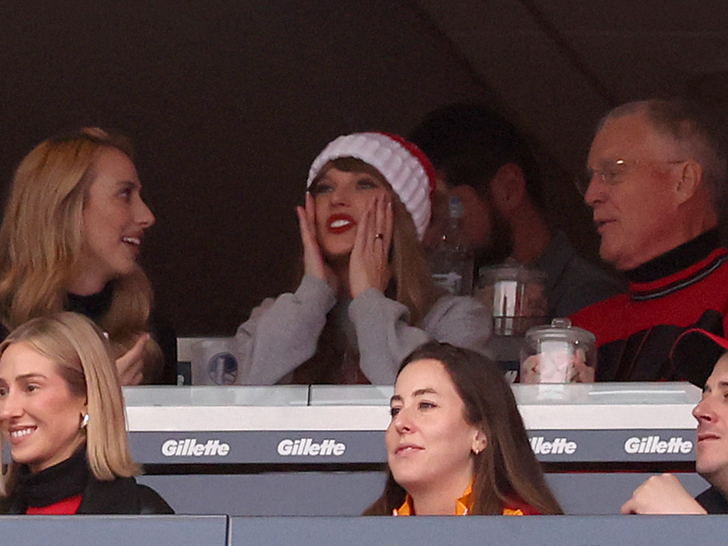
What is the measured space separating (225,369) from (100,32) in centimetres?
223

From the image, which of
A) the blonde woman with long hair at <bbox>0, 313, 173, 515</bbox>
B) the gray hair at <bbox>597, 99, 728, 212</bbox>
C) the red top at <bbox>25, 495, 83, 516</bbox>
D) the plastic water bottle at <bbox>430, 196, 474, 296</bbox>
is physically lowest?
the red top at <bbox>25, 495, 83, 516</bbox>

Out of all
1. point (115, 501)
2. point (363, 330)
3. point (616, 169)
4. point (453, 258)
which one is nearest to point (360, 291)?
point (363, 330)

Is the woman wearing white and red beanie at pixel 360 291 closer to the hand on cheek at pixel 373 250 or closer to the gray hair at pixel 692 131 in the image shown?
the hand on cheek at pixel 373 250

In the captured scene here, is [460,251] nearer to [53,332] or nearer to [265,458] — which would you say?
[265,458]

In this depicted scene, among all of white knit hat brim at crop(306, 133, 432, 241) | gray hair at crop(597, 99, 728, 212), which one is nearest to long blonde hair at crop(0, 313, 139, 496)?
white knit hat brim at crop(306, 133, 432, 241)

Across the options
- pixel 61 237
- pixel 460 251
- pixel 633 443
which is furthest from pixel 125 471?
pixel 460 251

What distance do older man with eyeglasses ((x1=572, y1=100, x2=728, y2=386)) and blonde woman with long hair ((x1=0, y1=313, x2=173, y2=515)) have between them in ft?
3.85

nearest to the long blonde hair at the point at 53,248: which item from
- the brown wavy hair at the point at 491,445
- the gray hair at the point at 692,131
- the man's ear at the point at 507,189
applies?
the brown wavy hair at the point at 491,445

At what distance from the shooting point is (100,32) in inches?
222

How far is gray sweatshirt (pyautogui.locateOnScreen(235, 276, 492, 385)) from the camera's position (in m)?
3.44

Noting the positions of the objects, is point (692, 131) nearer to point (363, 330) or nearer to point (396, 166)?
point (396, 166)

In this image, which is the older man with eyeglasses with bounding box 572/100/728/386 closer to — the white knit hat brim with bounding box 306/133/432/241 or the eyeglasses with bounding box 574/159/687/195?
the eyeglasses with bounding box 574/159/687/195

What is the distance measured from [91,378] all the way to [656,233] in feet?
4.37

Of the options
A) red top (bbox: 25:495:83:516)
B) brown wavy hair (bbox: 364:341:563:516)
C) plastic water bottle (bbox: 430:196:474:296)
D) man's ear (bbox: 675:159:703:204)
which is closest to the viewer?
brown wavy hair (bbox: 364:341:563:516)
